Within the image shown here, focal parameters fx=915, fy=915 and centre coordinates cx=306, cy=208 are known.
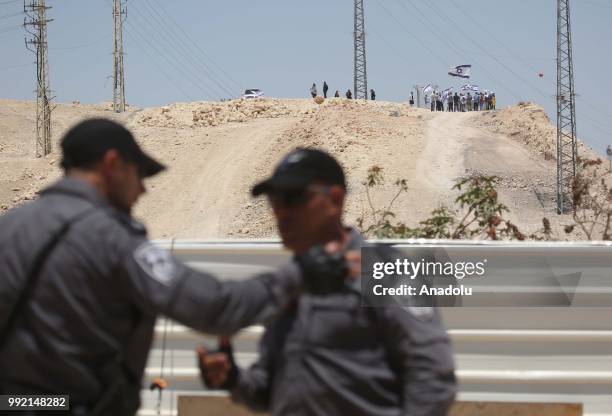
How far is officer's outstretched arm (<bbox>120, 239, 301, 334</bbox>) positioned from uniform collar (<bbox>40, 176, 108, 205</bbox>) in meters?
0.27

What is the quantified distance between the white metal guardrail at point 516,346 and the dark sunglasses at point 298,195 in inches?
125

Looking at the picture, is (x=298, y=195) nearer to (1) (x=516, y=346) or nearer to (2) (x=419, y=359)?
(2) (x=419, y=359)

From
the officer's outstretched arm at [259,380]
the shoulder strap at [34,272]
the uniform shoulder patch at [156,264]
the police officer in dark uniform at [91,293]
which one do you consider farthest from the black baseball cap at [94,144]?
the officer's outstretched arm at [259,380]

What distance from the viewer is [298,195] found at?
3.07m

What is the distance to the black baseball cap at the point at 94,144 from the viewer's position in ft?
10.4

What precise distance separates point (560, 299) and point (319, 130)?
3898 cm

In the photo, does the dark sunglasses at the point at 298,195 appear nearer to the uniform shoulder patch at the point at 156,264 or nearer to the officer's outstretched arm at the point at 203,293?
the officer's outstretched arm at the point at 203,293

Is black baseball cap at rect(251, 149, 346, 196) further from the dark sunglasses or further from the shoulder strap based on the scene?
the shoulder strap

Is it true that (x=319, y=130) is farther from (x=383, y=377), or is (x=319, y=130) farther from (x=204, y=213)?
(x=383, y=377)

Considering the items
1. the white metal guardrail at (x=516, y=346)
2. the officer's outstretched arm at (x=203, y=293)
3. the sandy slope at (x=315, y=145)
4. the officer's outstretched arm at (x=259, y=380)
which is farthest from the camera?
the sandy slope at (x=315, y=145)

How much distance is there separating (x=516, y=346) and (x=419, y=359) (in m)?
3.50

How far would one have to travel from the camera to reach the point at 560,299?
6.25 meters

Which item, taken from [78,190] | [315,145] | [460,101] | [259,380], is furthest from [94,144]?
[460,101]

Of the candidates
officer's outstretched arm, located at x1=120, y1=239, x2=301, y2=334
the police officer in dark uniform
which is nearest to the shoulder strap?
the police officer in dark uniform
